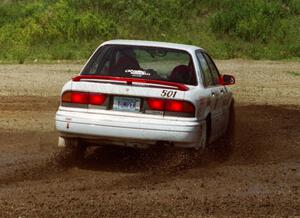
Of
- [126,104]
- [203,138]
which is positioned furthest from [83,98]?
[203,138]

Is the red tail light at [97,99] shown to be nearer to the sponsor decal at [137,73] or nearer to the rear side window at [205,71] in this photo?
the sponsor decal at [137,73]

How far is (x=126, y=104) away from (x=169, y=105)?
0.49 m

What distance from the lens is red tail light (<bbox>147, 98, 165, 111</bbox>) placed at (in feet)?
27.0

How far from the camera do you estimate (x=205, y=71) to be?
959 cm

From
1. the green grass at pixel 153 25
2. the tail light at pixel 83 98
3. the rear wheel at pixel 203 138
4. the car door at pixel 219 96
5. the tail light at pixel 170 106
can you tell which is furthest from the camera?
the green grass at pixel 153 25

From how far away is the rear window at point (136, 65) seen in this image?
8883 millimetres

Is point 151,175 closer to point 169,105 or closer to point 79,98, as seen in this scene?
point 169,105

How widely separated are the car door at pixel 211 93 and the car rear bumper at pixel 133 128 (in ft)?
2.71

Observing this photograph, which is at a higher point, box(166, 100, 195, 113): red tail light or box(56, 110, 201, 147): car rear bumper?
box(166, 100, 195, 113): red tail light

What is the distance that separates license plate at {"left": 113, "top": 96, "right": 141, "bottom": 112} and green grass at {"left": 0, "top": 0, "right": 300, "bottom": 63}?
19648 millimetres

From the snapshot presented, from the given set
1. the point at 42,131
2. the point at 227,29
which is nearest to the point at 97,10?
the point at 227,29

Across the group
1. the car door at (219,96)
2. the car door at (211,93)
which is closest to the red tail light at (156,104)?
the car door at (211,93)

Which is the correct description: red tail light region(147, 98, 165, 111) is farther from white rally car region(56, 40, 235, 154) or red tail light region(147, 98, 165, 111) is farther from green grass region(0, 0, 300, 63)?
green grass region(0, 0, 300, 63)

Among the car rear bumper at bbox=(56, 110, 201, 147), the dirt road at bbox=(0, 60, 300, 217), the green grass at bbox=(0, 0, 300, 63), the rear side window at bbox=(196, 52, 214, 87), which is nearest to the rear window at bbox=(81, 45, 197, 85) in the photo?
the rear side window at bbox=(196, 52, 214, 87)
